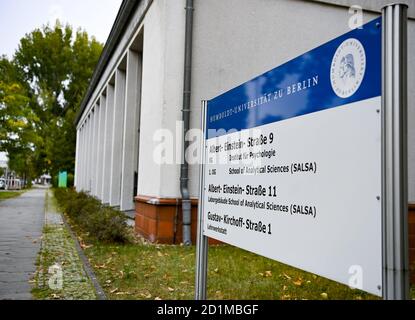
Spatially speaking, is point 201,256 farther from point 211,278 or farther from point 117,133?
point 117,133

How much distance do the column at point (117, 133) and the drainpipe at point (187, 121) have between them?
7.67 meters

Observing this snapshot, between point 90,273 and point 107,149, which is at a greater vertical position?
point 107,149

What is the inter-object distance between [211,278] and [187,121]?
3.85 m

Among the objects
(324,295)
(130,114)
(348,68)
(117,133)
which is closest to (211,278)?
(324,295)

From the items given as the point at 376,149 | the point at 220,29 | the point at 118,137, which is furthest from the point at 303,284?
the point at 118,137

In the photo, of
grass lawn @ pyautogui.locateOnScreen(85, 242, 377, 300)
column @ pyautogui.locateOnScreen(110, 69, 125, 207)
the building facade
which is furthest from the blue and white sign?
column @ pyautogui.locateOnScreen(110, 69, 125, 207)

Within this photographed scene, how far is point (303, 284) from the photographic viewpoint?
5.26 metres

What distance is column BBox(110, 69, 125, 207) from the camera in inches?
621

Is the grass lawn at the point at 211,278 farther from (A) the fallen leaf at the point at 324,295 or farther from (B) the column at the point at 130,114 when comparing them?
(B) the column at the point at 130,114

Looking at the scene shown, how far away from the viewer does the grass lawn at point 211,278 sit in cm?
470

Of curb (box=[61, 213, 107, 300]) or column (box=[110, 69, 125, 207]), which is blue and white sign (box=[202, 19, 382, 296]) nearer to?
A: curb (box=[61, 213, 107, 300])

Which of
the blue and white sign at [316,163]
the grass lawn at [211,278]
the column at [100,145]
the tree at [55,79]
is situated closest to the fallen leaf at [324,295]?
the grass lawn at [211,278]

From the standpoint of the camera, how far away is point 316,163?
2.34 metres
